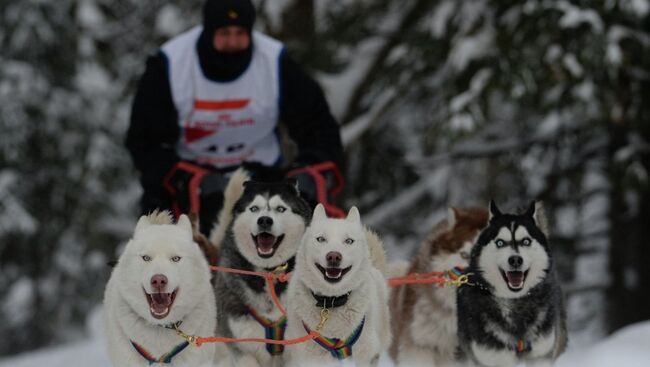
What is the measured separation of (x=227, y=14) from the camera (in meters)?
5.03

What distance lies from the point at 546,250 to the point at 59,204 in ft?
40.5

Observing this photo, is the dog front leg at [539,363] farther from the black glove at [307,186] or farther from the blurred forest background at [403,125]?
the black glove at [307,186]

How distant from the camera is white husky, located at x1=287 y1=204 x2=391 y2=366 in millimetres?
3230

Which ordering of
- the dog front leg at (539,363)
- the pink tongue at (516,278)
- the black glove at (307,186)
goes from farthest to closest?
the black glove at (307,186) < the dog front leg at (539,363) < the pink tongue at (516,278)

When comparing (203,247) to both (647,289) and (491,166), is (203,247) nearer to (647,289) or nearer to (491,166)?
(491,166)

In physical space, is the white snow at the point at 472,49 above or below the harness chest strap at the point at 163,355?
above

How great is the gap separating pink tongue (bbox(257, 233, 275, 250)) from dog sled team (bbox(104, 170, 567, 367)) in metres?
0.01

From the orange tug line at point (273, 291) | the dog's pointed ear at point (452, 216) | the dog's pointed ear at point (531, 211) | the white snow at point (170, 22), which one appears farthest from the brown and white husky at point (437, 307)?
the white snow at point (170, 22)

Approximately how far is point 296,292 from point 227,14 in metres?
2.06

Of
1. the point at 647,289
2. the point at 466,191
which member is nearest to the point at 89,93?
the point at 466,191

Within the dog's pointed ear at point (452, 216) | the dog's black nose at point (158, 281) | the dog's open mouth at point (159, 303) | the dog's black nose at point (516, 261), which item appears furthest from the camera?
the dog's pointed ear at point (452, 216)

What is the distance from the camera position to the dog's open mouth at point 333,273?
3262 millimetres

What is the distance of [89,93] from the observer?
14.4m

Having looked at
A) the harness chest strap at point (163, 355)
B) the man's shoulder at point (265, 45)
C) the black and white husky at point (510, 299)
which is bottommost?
the harness chest strap at point (163, 355)
